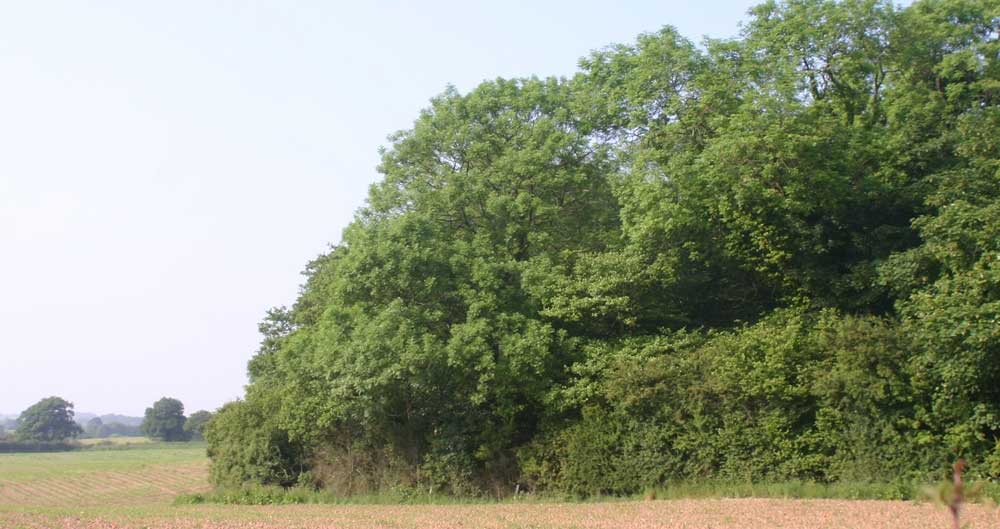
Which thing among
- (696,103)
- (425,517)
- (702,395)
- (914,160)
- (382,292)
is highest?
(696,103)

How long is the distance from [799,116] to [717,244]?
472 centimetres

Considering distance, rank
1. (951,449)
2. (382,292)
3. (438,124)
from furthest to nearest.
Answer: (438,124) < (382,292) < (951,449)

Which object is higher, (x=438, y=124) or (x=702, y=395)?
(x=438, y=124)

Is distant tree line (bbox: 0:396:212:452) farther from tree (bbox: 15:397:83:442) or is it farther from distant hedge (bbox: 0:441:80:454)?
distant hedge (bbox: 0:441:80:454)

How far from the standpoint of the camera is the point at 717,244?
2855 centimetres

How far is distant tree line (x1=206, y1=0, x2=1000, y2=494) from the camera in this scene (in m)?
23.8

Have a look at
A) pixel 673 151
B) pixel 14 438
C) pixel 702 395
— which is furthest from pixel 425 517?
pixel 14 438

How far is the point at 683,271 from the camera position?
1175 inches

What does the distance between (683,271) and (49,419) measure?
15225cm

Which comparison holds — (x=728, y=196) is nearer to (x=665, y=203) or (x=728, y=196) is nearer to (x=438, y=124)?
(x=665, y=203)

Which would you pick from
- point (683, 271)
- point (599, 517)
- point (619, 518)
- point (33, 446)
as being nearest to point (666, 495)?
point (599, 517)

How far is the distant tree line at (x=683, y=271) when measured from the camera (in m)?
23.8

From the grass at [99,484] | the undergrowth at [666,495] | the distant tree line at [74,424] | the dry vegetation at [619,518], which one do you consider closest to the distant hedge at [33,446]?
the distant tree line at [74,424]

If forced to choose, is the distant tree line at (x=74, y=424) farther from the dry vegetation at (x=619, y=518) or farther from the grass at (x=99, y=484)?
the dry vegetation at (x=619, y=518)
